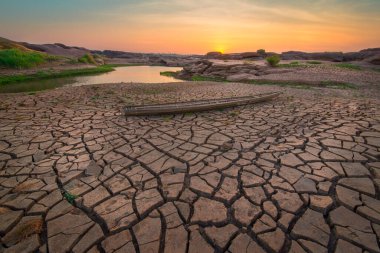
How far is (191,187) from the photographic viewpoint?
102 inches

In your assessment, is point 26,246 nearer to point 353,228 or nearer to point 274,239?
point 274,239

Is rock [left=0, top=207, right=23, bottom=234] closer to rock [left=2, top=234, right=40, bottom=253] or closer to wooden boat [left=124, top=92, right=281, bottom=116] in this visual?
rock [left=2, top=234, right=40, bottom=253]

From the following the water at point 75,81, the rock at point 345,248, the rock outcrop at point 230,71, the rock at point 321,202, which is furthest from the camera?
the rock outcrop at point 230,71

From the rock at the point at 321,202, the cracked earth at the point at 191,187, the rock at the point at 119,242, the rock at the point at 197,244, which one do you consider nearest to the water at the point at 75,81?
the cracked earth at the point at 191,187

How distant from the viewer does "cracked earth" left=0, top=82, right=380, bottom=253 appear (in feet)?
6.21

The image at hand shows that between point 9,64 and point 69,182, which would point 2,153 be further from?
point 9,64

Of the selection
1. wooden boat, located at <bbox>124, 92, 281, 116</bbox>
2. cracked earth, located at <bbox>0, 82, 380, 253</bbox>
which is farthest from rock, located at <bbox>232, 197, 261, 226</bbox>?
wooden boat, located at <bbox>124, 92, 281, 116</bbox>

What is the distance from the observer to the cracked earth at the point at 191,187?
189 centimetres

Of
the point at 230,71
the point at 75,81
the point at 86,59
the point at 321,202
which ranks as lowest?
the point at 75,81

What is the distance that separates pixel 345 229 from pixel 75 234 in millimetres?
2506

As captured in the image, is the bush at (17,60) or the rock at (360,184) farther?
the bush at (17,60)

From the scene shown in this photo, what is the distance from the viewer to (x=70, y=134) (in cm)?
426


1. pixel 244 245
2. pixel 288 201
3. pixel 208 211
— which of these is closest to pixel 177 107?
pixel 208 211

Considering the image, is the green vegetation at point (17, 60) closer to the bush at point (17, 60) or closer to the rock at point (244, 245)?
the bush at point (17, 60)
